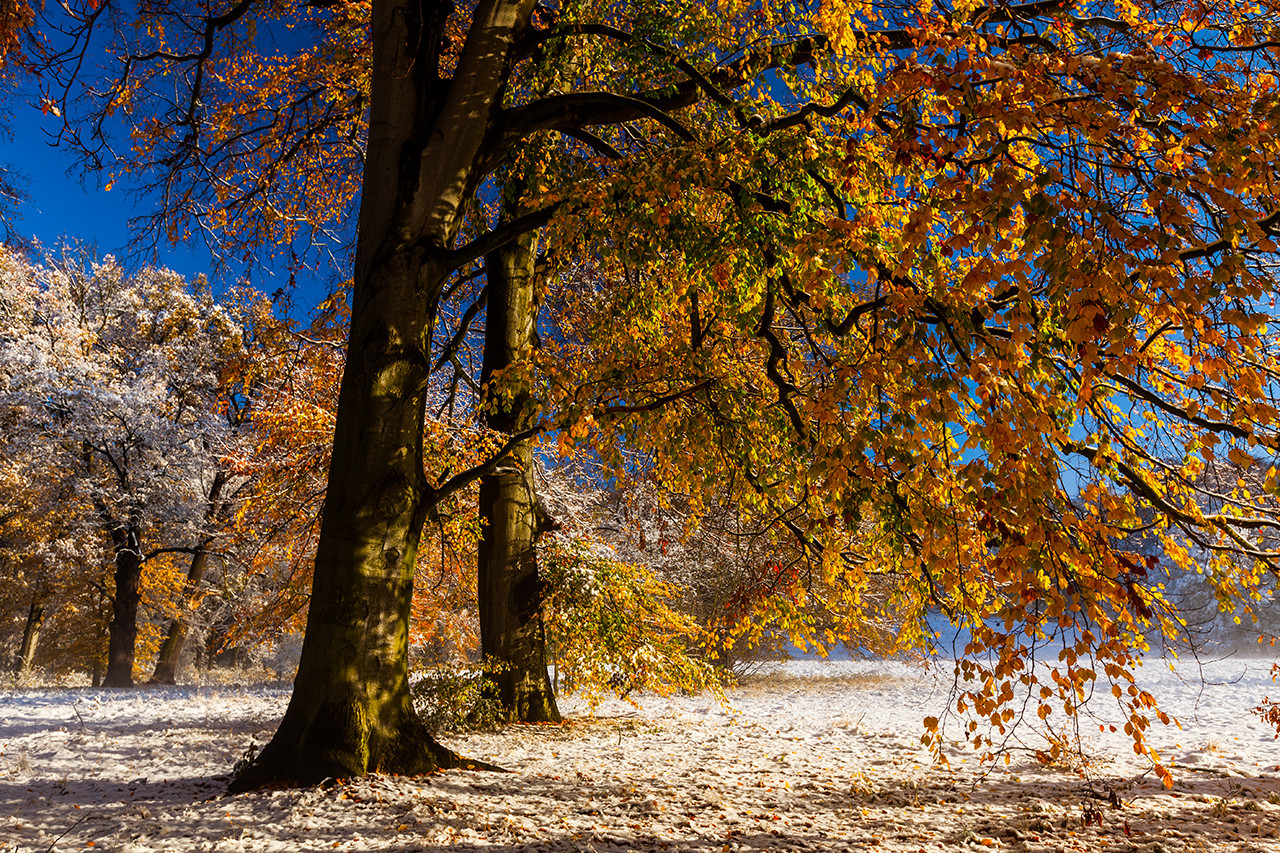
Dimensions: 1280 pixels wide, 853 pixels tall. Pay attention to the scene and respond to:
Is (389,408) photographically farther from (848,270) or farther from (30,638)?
(30,638)

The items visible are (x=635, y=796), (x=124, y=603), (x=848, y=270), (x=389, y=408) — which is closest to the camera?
(x=848, y=270)

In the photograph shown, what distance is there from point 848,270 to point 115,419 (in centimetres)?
1822

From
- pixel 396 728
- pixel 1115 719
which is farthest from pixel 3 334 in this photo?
pixel 1115 719

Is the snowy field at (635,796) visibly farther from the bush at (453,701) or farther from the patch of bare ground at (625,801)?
the bush at (453,701)

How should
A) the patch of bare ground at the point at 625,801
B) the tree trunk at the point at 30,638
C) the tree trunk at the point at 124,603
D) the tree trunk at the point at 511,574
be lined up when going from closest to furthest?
the patch of bare ground at the point at 625,801 < the tree trunk at the point at 511,574 < the tree trunk at the point at 124,603 < the tree trunk at the point at 30,638

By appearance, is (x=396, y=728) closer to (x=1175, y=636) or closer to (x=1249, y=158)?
(x=1175, y=636)

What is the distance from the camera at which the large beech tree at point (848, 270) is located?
106 inches

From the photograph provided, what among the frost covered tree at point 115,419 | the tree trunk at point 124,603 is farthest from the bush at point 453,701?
the tree trunk at point 124,603

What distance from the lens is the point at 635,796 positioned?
15.6 feet

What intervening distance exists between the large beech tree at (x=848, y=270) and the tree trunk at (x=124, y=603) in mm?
12221

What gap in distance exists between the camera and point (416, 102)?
19.4ft

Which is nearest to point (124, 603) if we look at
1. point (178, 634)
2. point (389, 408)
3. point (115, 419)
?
point (178, 634)

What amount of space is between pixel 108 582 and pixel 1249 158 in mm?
24480

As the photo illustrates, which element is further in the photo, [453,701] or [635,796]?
[453,701]
